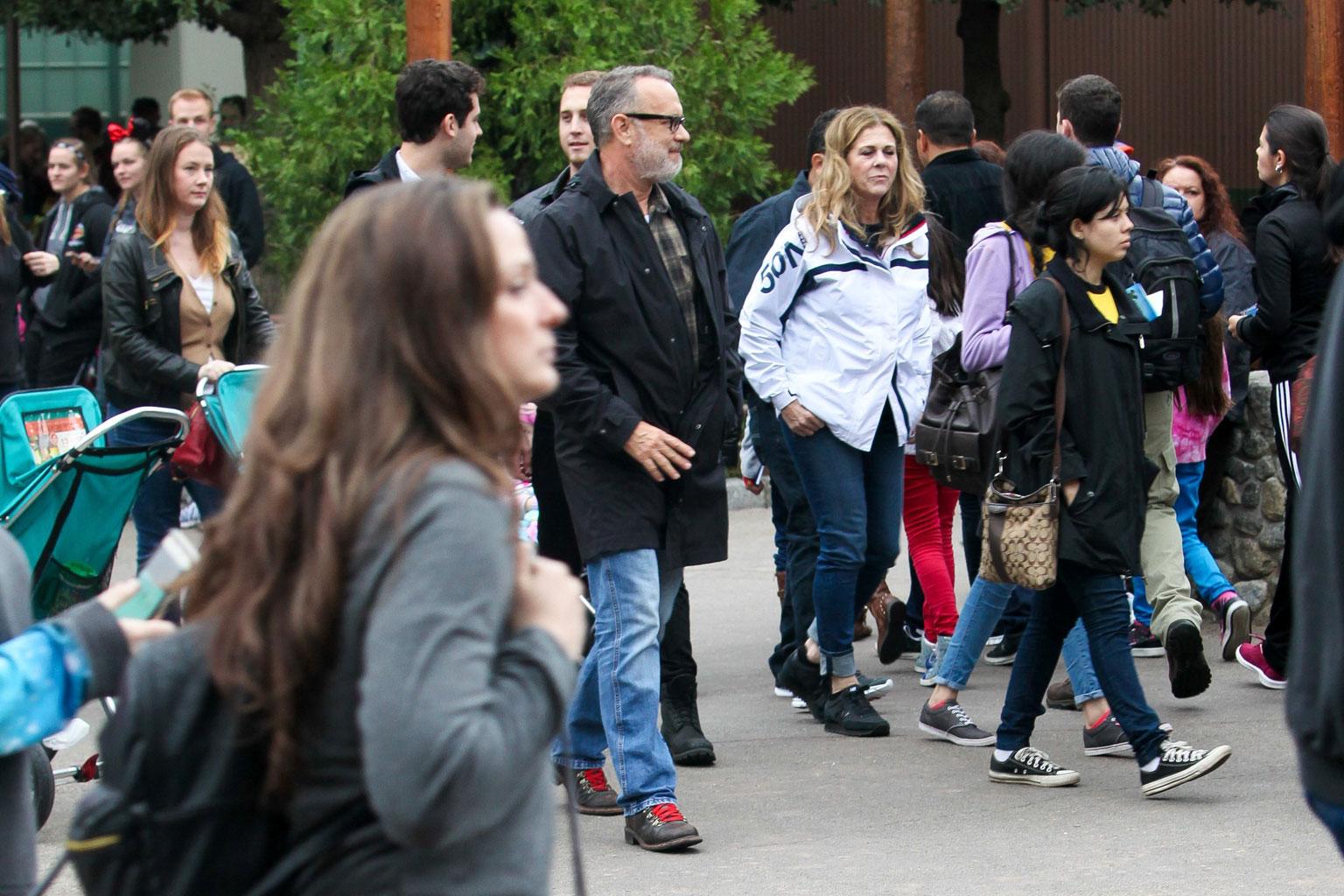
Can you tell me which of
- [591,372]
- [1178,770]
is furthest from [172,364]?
[1178,770]

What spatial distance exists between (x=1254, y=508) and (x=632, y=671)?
3759mm

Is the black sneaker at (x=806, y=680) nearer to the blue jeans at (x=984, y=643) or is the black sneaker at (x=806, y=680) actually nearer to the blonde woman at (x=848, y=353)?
the blonde woman at (x=848, y=353)

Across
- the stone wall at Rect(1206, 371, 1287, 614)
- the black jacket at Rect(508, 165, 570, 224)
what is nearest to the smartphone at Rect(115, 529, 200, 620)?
the black jacket at Rect(508, 165, 570, 224)

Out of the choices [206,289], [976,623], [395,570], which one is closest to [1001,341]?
[976,623]

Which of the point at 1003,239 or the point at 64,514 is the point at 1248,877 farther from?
the point at 64,514

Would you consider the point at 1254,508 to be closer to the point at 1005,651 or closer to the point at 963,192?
the point at 1005,651

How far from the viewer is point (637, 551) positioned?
5.07 metres

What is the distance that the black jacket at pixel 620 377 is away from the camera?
16.6ft

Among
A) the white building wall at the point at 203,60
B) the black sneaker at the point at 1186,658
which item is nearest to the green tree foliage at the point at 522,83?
the black sneaker at the point at 1186,658

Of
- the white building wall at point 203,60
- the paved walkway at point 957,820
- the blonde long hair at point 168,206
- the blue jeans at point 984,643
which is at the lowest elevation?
the paved walkway at point 957,820

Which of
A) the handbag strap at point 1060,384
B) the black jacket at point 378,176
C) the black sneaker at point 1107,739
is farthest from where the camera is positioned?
the black sneaker at point 1107,739

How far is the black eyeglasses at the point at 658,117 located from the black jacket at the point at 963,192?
8.01 feet

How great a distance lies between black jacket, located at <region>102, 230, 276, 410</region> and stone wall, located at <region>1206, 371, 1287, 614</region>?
410 centimetres

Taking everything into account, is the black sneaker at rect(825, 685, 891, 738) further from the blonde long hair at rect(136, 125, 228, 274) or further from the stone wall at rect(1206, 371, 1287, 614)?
the blonde long hair at rect(136, 125, 228, 274)
